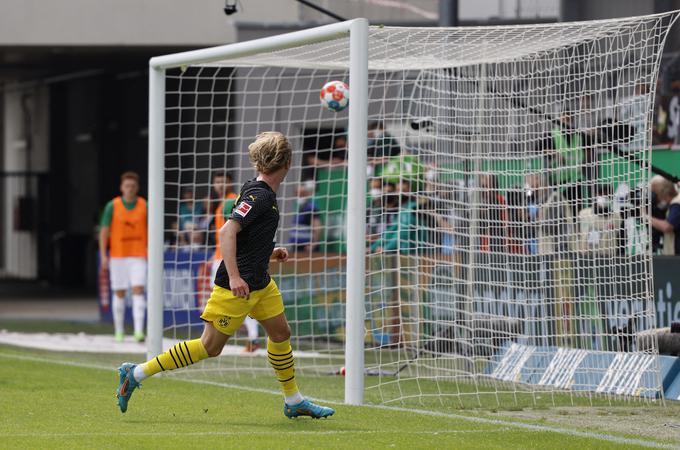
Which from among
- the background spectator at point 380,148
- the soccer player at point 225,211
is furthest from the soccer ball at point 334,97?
the soccer player at point 225,211

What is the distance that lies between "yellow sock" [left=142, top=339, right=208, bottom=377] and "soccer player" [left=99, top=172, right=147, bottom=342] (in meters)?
8.38

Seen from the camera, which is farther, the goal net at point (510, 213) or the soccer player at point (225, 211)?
the soccer player at point (225, 211)

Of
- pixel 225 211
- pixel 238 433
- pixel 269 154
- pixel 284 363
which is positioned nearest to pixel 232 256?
pixel 269 154

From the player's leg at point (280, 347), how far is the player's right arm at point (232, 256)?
23 cm

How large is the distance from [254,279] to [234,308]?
221 millimetres

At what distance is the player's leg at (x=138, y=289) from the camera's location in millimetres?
16797

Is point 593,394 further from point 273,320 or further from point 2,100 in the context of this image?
point 2,100

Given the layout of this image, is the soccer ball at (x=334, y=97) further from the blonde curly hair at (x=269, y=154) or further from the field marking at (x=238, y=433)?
the field marking at (x=238, y=433)

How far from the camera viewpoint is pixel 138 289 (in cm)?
1677

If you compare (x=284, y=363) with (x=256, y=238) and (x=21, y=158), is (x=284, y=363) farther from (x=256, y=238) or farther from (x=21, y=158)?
(x=21, y=158)

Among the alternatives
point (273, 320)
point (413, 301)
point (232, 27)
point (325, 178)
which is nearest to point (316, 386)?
point (413, 301)

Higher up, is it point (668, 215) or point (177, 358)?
point (668, 215)

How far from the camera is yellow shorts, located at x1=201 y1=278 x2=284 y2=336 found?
26.7 ft

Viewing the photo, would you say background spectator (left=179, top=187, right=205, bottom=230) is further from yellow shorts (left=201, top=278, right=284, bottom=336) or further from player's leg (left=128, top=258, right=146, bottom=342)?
yellow shorts (left=201, top=278, right=284, bottom=336)
